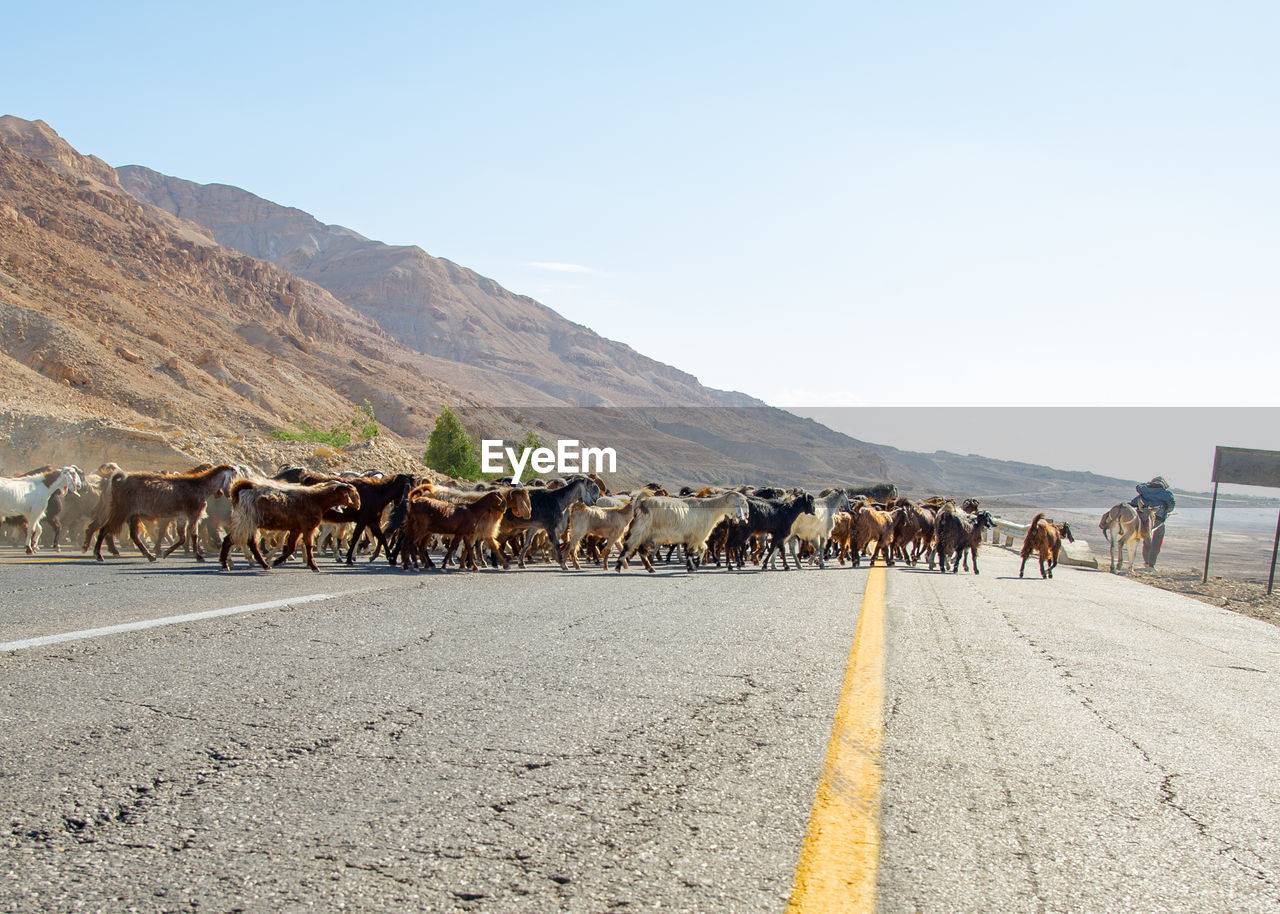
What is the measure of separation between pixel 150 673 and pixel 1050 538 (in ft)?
66.7

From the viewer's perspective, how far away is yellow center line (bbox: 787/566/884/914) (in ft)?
8.23

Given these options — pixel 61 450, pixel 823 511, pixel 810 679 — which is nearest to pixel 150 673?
pixel 810 679

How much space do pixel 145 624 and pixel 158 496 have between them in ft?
32.7

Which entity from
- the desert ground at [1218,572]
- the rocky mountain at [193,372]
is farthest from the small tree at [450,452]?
the desert ground at [1218,572]

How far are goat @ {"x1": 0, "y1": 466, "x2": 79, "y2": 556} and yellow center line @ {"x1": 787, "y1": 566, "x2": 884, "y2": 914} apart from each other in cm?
1689

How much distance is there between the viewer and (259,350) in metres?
107

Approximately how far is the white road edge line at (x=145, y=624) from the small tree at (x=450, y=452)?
63.6m

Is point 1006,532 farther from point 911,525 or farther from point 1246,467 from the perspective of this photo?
point 911,525

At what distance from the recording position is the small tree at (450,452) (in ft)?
236

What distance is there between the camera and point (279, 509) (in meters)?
13.8

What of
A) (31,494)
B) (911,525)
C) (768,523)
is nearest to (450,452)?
(911,525)

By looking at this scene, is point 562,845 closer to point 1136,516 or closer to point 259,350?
point 1136,516

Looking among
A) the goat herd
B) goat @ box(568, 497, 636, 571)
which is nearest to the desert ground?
the goat herd

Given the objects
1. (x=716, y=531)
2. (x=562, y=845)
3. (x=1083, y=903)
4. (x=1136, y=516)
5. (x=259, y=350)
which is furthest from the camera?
(x=259, y=350)
